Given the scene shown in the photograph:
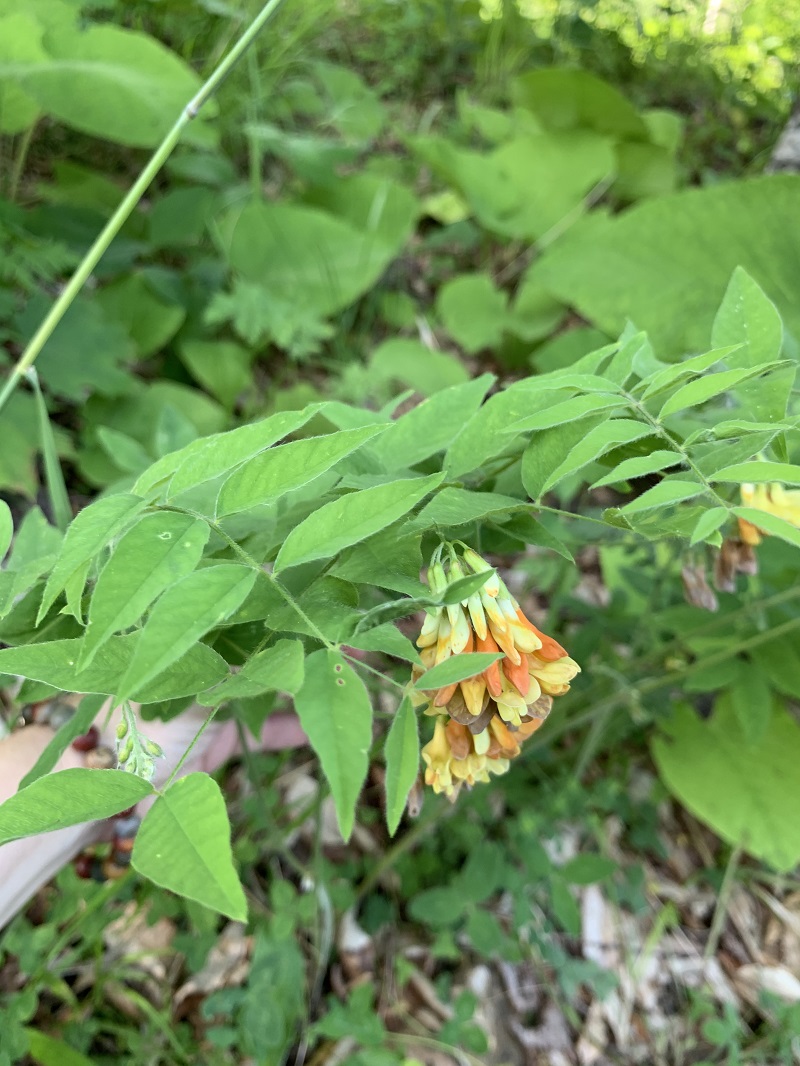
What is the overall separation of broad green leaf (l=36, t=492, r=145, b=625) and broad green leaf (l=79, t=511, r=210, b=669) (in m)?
→ 0.01

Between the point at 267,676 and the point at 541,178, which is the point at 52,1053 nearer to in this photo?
the point at 267,676

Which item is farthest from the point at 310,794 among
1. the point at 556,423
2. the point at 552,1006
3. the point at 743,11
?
the point at 743,11

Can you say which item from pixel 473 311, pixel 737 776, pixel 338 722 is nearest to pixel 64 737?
pixel 338 722

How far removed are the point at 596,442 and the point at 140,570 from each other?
0.29 metres

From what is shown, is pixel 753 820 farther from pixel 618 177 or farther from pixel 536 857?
pixel 618 177

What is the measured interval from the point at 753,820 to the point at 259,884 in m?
0.99

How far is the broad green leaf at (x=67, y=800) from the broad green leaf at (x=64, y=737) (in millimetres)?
146

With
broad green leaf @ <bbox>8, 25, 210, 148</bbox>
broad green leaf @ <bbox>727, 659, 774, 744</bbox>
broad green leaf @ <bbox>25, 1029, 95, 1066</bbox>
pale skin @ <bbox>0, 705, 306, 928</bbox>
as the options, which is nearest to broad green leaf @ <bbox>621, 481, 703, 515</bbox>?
pale skin @ <bbox>0, 705, 306, 928</bbox>

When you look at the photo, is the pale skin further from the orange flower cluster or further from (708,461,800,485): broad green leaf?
(708,461,800,485): broad green leaf

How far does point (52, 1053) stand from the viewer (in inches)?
35.8

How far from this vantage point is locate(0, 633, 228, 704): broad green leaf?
0.42 metres

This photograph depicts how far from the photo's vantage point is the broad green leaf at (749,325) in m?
0.55

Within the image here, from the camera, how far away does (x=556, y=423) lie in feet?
1.52

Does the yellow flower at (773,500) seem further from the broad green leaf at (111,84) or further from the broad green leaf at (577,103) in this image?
the broad green leaf at (577,103)
